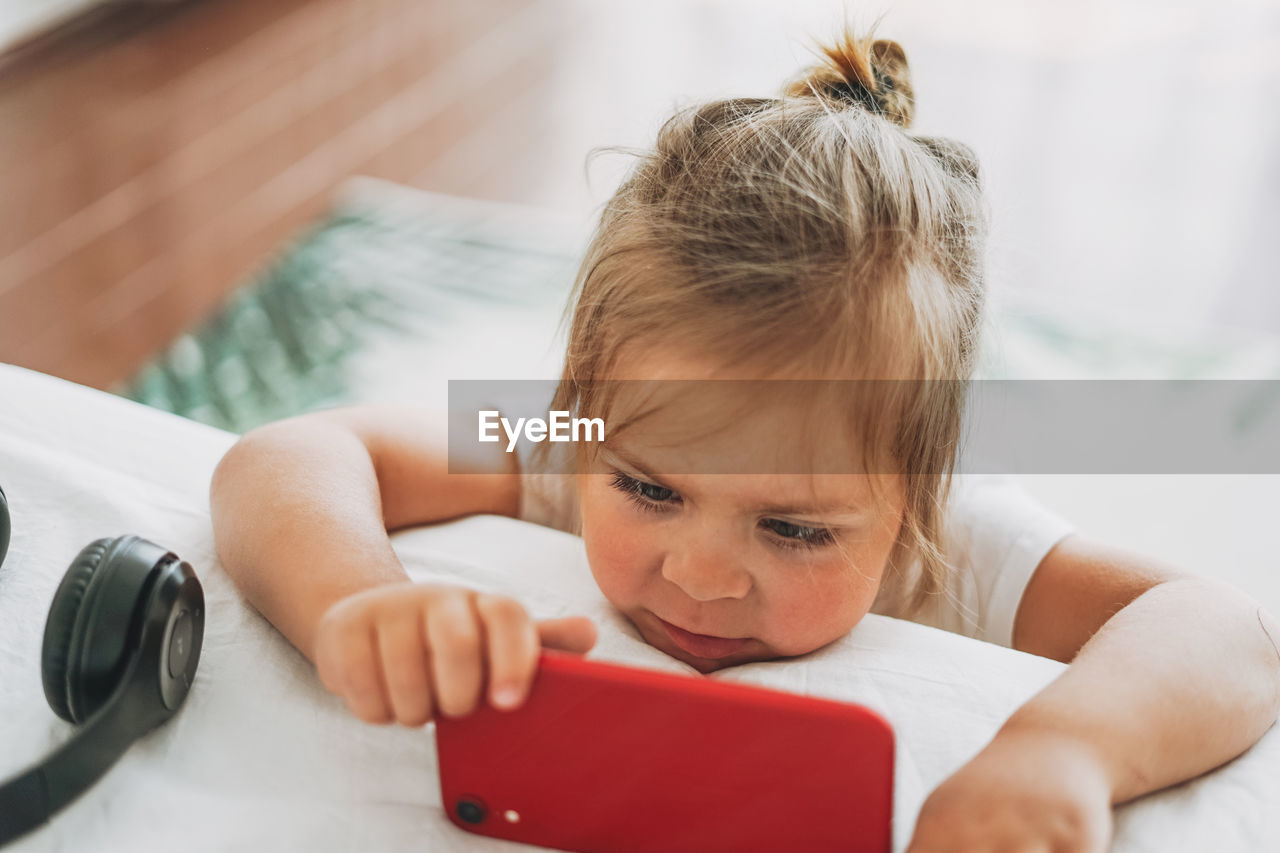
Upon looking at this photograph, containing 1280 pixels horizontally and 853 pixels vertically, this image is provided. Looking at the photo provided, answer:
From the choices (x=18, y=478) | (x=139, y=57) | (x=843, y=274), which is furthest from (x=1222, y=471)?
(x=139, y=57)

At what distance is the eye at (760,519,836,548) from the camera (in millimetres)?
524

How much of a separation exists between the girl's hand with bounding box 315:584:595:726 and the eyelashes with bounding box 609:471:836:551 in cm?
14

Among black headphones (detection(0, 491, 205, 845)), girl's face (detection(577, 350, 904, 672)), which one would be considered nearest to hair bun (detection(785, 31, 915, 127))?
girl's face (detection(577, 350, 904, 672))

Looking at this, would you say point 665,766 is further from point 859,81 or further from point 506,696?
point 859,81

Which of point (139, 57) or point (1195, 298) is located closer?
point (1195, 298)

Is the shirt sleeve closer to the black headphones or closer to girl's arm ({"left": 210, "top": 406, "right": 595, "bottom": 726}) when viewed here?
girl's arm ({"left": 210, "top": 406, "right": 595, "bottom": 726})

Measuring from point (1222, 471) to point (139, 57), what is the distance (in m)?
1.80

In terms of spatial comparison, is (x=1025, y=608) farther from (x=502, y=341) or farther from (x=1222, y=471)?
(x=502, y=341)

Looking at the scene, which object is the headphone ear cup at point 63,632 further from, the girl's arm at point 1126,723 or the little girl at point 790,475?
the girl's arm at point 1126,723

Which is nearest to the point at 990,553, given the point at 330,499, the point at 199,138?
the point at 330,499

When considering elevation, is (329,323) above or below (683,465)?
below

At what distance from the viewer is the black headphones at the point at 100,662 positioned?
0.39 m

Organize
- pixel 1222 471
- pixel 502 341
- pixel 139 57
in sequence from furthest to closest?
pixel 139 57 < pixel 502 341 < pixel 1222 471

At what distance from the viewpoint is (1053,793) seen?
15.6 inches
